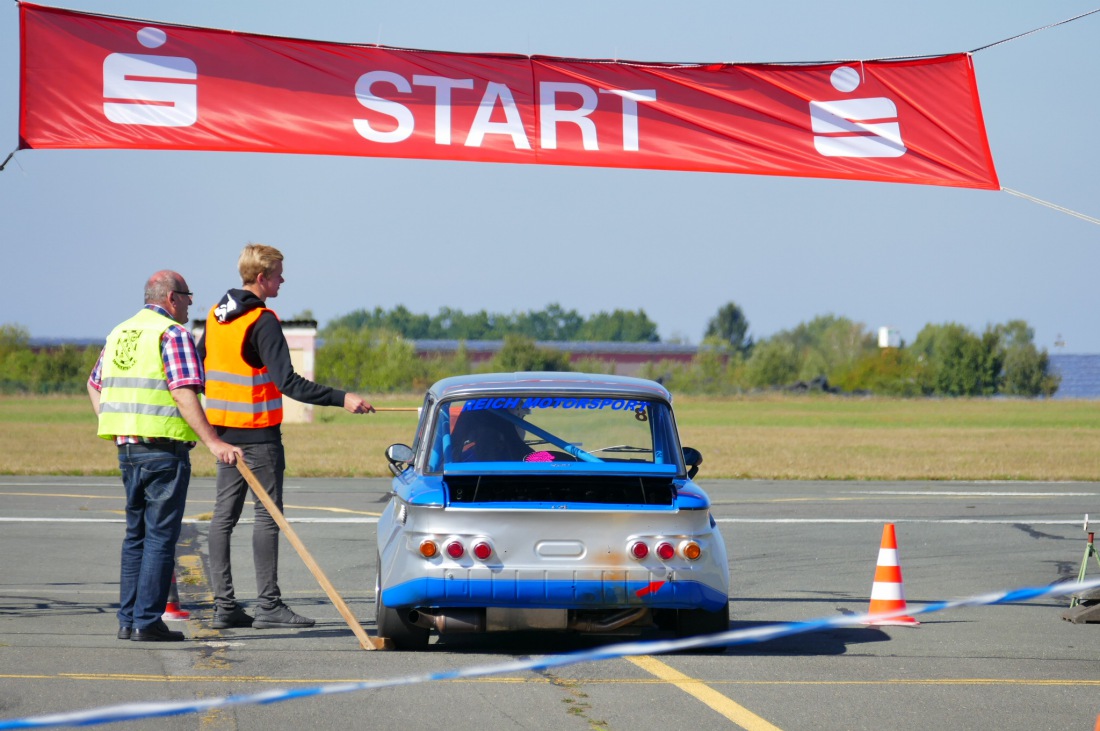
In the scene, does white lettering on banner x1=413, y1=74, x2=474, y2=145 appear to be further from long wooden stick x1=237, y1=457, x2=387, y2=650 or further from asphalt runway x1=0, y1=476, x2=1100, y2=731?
asphalt runway x1=0, y1=476, x2=1100, y2=731

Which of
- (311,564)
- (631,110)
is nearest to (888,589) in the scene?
(631,110)

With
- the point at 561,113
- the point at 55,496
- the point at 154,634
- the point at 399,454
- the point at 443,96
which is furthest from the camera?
the point at 55,496

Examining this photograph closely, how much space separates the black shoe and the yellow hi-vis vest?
1.05 m

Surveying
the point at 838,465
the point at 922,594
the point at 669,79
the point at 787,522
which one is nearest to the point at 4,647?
the point at 669,79

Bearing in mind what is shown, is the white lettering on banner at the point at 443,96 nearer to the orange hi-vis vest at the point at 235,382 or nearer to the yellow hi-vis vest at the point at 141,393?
the orange hi-vis vest at the point at 235,382

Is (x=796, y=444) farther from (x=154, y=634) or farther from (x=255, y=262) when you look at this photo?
(x=154, y=634)

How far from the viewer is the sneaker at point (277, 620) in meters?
8.39

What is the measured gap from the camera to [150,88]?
9195 mm

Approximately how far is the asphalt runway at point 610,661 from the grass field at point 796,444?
12487mm

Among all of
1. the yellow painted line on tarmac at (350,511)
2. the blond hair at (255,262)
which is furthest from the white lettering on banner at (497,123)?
the yellow painted line on tarmac at (350,511)

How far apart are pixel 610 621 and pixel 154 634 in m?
2.56

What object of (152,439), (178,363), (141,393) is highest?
(178,363)

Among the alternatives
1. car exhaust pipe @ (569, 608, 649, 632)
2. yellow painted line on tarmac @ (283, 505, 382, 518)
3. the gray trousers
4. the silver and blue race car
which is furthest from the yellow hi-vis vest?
yellow painted line on tarmac @ (283, 505, 382, 518)

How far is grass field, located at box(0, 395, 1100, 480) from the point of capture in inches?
1077
